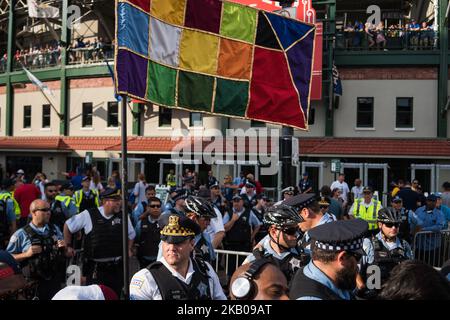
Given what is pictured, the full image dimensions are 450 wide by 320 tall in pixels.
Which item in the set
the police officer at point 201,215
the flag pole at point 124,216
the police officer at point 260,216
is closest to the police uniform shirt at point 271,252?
the police officer at point 201,215

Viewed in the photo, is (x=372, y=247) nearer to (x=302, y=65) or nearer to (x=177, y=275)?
(x=177, y=275)

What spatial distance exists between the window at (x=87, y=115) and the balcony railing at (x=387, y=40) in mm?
14215

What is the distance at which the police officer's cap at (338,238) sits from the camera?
2.90 m

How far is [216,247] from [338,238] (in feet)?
12.2

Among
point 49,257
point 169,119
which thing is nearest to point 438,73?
point 169,119

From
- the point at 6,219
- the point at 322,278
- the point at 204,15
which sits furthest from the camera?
the point at 6,219

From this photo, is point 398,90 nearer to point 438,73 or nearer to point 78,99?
point 438,73

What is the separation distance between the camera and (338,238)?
291cm

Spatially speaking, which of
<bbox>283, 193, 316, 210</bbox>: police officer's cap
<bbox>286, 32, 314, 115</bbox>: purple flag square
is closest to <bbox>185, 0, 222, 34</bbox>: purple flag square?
<bbox>286, 32, 314, 115</bbox>: purple flag square

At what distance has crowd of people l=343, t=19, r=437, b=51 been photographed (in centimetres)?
2145

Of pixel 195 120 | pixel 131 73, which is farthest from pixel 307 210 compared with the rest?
pixel 195 120

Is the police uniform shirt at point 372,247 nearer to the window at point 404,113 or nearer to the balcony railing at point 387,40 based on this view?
the window at point 404,113

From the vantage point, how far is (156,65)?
5.90m

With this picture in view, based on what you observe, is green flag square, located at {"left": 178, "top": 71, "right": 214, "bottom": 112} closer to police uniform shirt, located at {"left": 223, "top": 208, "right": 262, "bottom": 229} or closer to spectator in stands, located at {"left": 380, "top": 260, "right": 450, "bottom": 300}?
police uniform shirt, located at {"left": 223, "top": 208, "right": 262, "bottom": 229}
